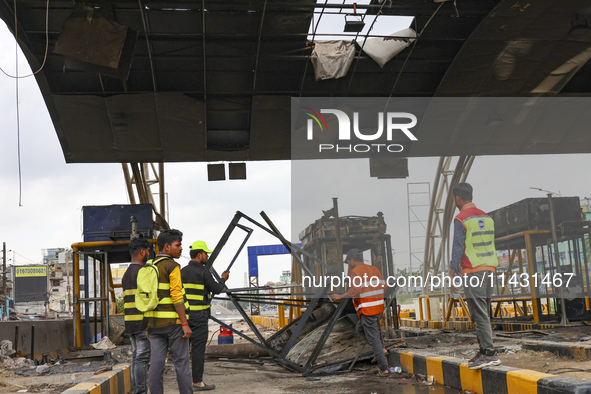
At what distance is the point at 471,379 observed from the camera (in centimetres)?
631

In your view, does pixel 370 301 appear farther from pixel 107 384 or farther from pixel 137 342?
pixel 107 384

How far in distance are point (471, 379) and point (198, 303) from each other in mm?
3601

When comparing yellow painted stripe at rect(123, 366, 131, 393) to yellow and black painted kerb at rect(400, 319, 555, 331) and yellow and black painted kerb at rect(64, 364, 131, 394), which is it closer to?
yellow and black painted kerb at rect(64, 364, 131, 394)

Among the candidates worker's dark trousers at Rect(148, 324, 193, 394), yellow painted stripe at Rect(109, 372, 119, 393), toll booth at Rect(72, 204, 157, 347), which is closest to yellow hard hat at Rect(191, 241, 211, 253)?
yellow painted stripe at Rect(109, 372, 119, 393)

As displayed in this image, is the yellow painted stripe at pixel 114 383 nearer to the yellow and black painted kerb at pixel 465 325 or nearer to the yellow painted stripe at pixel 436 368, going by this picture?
the yellow painted stripe at pixel 436 368

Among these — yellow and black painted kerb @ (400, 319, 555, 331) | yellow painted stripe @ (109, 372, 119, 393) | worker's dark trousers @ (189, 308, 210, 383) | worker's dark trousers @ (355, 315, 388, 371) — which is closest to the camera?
yellow painted stripe @ (109, 372, 119, 393)

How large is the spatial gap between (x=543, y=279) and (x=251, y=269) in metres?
18.5

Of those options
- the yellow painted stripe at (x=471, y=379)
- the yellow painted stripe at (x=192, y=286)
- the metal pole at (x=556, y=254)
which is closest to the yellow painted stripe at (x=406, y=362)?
the yellow painted stripe at (x=471, y=379)

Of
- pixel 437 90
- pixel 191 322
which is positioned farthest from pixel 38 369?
pixel 437 90

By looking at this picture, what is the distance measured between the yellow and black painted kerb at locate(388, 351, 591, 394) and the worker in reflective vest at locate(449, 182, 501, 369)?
0.22 metres

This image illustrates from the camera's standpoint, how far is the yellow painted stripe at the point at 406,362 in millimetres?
8250

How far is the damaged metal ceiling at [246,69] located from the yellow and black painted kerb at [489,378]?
22.4 feet

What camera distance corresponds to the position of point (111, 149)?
15.2m

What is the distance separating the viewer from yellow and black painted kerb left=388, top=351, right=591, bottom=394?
4789 mm
